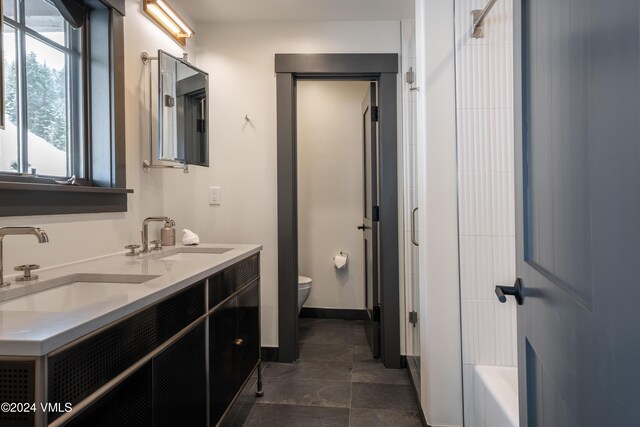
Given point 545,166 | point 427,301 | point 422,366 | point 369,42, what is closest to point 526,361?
point 545,166

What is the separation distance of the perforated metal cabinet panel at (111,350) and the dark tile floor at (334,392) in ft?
3.43

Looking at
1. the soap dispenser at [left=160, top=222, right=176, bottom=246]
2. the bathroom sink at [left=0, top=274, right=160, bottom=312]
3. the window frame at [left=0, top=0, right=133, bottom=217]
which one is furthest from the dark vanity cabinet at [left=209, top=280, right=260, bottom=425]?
the window frame at [left=0, top=0, right=133, bottom=217]

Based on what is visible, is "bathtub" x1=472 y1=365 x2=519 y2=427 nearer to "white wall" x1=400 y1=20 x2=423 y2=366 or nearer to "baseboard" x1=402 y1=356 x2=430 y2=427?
"baseboard" x1=402 y1=356 x2=430 y2=427

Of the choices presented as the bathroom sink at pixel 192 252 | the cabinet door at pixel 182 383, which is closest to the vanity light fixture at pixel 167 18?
the bathroom sink at pixel 192 252

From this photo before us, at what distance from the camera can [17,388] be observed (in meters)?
0.68

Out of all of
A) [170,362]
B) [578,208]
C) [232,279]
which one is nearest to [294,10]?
[232,279]

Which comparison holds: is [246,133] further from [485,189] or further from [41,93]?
[485,189]

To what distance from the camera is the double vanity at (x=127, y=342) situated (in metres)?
0.68

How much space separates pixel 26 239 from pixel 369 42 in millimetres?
2305

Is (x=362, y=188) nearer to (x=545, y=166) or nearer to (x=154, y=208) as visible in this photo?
(x=154, y=208)

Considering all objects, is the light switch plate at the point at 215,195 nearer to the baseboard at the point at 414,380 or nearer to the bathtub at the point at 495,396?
the baseboard at the point at 414,380

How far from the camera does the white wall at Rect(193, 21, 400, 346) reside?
8.34ft

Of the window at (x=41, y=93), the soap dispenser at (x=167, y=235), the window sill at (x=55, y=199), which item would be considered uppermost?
the window at (x=41, y=93)

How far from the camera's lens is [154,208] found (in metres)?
2.04
